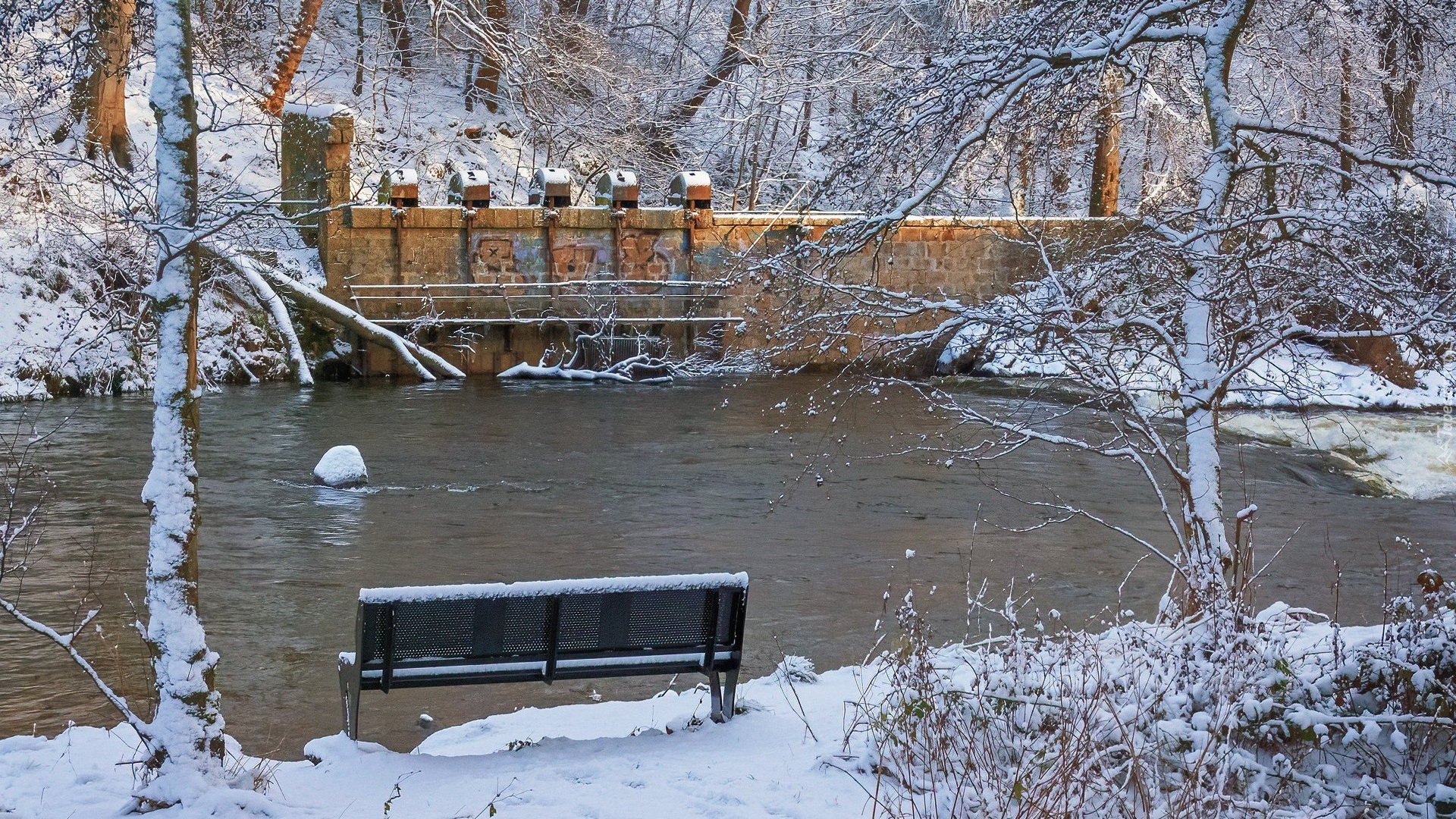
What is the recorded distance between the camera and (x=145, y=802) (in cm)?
464

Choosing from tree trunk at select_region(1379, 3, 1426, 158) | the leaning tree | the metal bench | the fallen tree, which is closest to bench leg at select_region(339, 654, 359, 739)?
the metal bench

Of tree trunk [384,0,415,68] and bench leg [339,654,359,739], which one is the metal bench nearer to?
bench leg [339,654,359,739]

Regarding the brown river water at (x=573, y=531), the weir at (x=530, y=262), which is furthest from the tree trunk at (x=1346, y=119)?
the weir at (x=530, y=262)

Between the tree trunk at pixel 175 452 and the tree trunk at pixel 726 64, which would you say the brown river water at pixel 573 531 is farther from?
the tree trunk at pixel 726 64

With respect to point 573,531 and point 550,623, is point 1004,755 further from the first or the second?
point 573,531

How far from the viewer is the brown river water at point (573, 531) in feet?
26.3

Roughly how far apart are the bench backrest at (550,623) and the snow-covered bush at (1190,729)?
98cm

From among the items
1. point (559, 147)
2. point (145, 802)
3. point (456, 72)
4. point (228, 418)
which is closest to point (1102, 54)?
point (145, 802)

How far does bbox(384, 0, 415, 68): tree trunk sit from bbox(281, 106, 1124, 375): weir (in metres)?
5.78

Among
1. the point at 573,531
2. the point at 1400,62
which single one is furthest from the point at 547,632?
the point at 573,531

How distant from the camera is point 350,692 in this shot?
571cm

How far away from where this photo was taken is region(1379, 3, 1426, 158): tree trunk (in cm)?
648

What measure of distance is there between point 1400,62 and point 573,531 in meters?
7.65

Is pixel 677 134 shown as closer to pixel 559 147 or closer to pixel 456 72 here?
pixel 559 147
